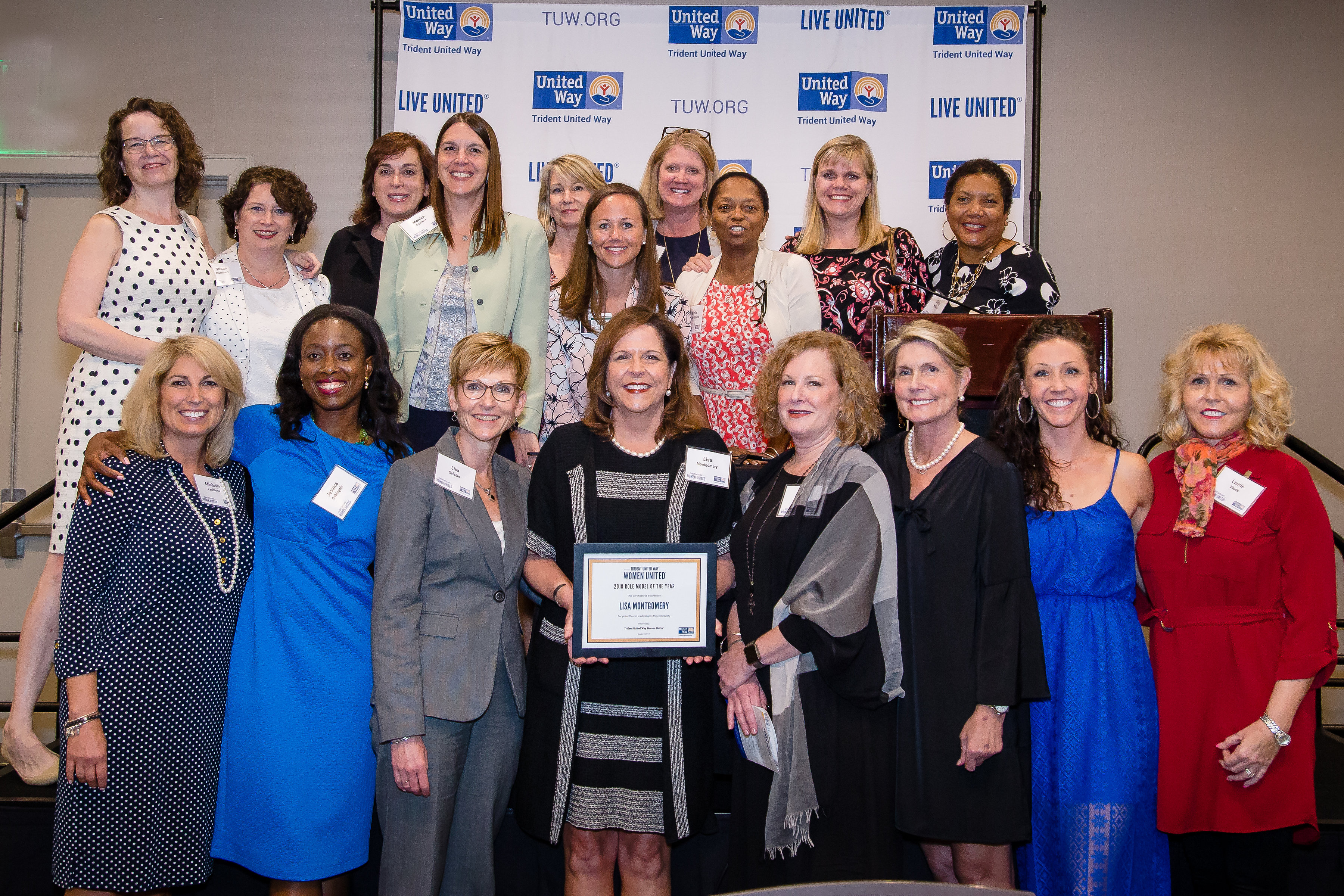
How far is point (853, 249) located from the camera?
4098 millimetres

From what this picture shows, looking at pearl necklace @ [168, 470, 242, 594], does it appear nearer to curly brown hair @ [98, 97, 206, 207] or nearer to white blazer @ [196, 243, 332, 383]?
white blazer @ [196, 243, 332, 383]

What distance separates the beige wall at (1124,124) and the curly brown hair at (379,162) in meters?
1.97

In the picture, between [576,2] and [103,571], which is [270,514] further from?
[576,2]

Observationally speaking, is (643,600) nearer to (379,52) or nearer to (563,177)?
(563,177)

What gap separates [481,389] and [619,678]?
0.92m

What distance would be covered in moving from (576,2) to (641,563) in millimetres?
4465

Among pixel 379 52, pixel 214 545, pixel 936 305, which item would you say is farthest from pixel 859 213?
pixel 379 52

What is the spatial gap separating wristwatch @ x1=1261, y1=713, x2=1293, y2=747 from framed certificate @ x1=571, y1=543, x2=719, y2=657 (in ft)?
5.30

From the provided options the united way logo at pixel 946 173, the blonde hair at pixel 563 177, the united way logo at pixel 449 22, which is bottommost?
the blonde hair at pixel 563 177

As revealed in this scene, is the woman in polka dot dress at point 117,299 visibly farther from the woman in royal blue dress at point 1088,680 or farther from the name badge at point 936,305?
the woman in royal blue dress at point 1088,680

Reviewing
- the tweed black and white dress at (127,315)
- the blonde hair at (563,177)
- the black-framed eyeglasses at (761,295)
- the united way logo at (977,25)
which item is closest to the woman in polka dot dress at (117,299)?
the tweed black and white dress at (127,315)

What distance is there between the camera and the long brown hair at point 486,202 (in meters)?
3.58

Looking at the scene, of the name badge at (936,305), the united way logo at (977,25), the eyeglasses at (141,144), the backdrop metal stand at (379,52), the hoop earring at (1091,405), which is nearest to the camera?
the hoop earring at (1091,405)

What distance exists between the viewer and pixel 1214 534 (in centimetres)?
271
